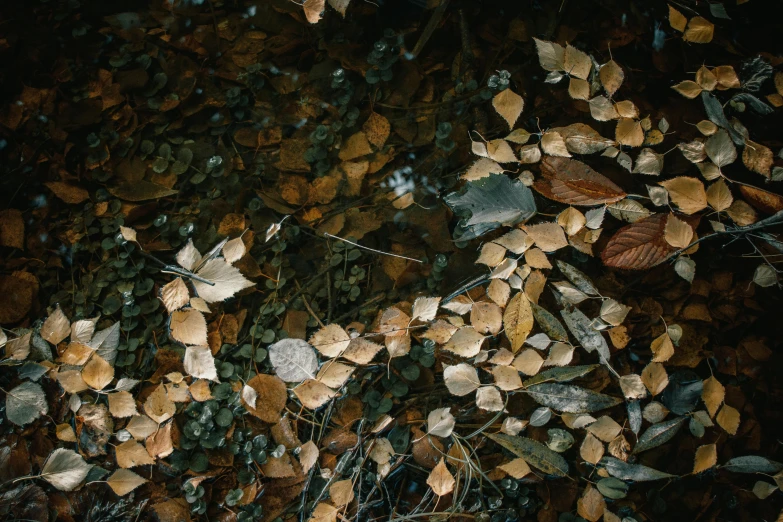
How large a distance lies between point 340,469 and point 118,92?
41.2 inches

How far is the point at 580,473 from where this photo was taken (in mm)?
1187

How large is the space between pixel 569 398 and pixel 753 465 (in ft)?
1.30

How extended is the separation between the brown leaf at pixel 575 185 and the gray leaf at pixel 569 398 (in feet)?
1.32

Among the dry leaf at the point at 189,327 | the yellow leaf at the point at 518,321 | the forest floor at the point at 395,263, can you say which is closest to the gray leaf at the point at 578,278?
the forest floor at the point at 395,263

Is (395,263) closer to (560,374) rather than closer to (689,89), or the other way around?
(560,374)

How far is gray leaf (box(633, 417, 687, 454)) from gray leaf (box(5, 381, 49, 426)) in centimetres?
130

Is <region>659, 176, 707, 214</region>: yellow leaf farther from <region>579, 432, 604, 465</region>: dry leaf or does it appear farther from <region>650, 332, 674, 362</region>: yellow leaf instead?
<region>579, 432, 604, 465</region>: dry leaf

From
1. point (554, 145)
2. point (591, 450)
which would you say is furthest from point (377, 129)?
point (591, 450)

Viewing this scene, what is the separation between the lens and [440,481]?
1.16 meters

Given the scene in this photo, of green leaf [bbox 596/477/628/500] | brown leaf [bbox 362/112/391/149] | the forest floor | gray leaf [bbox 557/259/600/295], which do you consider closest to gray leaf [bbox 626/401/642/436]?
the forest floor

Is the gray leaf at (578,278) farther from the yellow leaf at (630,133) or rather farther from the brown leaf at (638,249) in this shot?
the yellow leaf at (630,133)

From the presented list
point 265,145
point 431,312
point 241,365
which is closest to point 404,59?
point 265,145

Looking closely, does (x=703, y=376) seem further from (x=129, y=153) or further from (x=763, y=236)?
(x=129, y=153)

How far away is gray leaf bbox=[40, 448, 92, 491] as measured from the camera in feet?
3.91
